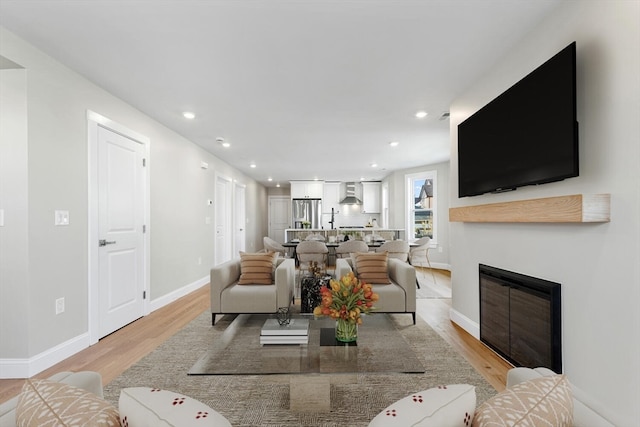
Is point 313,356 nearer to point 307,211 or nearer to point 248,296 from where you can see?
point 248,296

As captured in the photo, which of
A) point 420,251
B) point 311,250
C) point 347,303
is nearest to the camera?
point 347,303

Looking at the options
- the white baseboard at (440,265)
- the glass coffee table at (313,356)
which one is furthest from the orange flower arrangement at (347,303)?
the white baseboard at (440,265)

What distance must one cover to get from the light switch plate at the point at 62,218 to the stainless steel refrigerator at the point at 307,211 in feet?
25.6

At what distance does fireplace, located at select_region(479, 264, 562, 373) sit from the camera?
6.89ft

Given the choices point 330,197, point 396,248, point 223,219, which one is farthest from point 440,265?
point 223,219

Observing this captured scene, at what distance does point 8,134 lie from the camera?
2.49 m

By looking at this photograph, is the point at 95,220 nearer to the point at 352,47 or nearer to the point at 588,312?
the point at 352,47

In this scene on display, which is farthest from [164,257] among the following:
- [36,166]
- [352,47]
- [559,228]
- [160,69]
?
[559,228]

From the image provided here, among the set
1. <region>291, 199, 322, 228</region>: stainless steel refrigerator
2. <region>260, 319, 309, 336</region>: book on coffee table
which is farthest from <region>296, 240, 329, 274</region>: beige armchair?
<region>291, 199, 322, 228</region>: stainless steel refrigerator

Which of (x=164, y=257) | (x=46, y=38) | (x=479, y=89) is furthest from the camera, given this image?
(x=164, y=257)

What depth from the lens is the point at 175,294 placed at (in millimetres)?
4848

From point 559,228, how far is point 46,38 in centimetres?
390

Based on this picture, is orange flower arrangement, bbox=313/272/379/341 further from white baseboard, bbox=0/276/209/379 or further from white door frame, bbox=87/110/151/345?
white door frame, bbox=87/110/151/345

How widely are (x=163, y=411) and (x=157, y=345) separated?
9.06 feet
